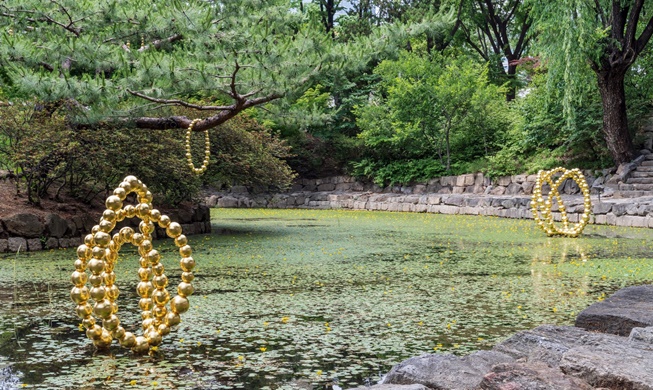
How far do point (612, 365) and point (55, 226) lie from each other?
26.9 ft

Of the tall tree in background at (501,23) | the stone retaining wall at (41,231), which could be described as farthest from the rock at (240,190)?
the stone retaining wall at (41,231)

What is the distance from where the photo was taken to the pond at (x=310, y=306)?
11.8 ft

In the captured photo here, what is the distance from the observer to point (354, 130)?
25.8 meters

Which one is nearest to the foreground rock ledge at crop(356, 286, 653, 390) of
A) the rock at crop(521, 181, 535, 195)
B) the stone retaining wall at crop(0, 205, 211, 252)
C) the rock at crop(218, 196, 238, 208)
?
the stone retaining wall at crop(0, 205, 211, 252)

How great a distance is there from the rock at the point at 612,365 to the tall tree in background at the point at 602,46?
14.0 m

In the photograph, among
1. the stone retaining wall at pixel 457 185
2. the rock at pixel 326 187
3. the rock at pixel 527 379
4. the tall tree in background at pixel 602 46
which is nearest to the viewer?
the rock at pixel 527 379

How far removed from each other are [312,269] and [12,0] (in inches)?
200

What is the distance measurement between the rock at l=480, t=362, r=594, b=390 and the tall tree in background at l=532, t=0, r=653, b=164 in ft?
47.0

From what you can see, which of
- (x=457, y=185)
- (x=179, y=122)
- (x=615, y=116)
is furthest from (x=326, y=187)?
(x=179, y=122)

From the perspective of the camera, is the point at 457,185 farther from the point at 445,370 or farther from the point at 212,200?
the point at 445,370

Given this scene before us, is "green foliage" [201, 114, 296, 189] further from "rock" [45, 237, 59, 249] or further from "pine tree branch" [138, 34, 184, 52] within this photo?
"rock" [45, 237, 59, 249]

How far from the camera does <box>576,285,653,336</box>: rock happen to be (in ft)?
12.2

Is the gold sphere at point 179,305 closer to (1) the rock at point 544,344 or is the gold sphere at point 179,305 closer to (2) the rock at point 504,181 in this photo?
(1) the rock at point 544,344

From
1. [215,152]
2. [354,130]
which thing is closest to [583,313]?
[215,152]
